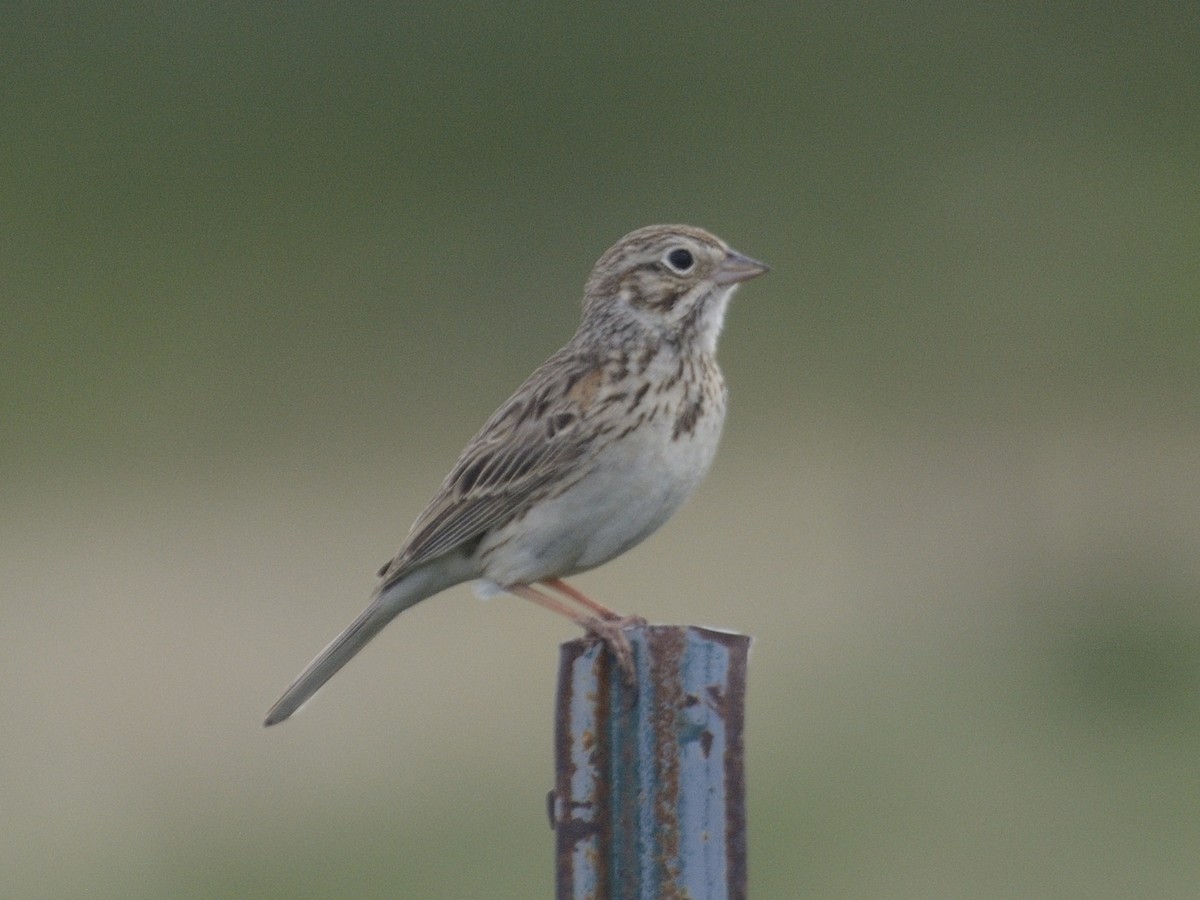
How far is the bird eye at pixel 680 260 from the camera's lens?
560 centimetres

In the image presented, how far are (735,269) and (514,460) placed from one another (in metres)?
0.68

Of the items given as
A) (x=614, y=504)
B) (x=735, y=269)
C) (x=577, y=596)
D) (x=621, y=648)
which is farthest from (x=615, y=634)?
(x=735, y=269)

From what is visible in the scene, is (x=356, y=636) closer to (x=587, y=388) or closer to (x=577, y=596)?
(x=577, y=596)

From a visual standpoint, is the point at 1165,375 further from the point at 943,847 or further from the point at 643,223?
the point at 943,847

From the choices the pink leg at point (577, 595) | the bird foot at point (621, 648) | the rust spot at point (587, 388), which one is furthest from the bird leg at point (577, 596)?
the bird foot at point (621, 648)

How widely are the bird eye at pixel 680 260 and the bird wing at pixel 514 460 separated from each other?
12.1 inches

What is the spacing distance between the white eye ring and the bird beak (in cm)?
7

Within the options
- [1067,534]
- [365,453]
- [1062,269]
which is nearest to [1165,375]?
[1062,269]

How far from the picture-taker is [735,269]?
5566 millimetres

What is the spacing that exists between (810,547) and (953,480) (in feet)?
6.26

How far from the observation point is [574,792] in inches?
132

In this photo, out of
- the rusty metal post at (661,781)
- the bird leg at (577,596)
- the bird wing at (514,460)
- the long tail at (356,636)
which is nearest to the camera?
the rusty metal post at (661,781)

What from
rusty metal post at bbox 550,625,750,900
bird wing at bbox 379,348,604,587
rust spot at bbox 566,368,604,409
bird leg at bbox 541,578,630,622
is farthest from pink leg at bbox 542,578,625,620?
rusty metal post at bbox 550,625,750,900

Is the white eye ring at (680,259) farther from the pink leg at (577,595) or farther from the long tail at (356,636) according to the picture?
the long tail at (356,636)
